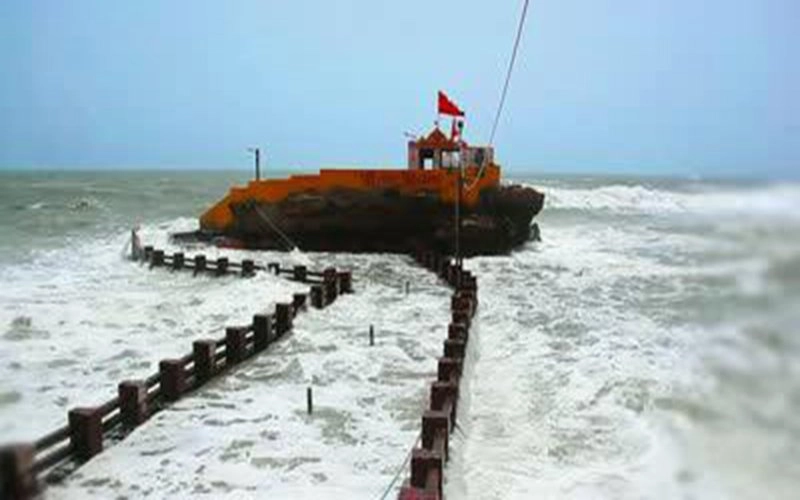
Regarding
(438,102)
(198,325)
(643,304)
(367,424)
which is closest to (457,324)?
(367,424)

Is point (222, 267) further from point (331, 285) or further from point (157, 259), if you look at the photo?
point (331, 285)

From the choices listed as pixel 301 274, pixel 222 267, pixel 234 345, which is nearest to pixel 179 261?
pixel 222 267

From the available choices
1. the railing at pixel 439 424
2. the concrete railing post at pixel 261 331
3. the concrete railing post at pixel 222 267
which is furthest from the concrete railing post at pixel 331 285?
the concrete railing post at pixel 222 267

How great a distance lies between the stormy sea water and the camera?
22.8ft

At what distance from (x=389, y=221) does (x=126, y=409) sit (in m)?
19.9

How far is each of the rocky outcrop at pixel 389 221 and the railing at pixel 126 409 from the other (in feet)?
40.3

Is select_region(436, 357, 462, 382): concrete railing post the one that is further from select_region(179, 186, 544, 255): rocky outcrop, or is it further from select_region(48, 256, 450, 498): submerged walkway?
select_region(179, 186, 544, 255): rocky outcrop

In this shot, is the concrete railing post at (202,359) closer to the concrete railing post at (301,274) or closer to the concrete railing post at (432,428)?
the concrete railing post at (432,428)

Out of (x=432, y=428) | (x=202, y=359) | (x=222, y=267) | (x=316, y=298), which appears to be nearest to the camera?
(x=432, y=428)

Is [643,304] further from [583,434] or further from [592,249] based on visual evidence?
[592,249]

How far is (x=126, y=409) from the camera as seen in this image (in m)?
8.98

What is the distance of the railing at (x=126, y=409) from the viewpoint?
18.7ft

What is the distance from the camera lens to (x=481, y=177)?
28.6m

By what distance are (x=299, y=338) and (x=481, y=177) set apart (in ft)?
52.8
